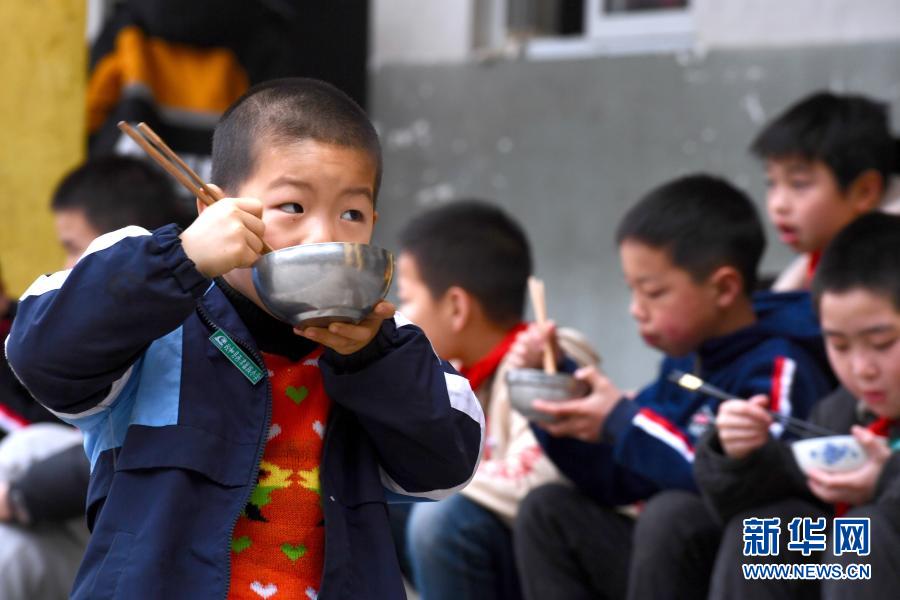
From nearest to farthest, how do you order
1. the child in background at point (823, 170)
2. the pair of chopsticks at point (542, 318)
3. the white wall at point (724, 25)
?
the pair of chopsticks at point (542, 318) → the child in background at point (823, 170) → the white wall at point (724, 25)

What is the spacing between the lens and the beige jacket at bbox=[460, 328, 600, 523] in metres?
3.45

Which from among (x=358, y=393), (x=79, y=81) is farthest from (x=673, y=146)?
(x=358, y=393)

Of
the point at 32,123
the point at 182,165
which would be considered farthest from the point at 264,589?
the point at 32,123

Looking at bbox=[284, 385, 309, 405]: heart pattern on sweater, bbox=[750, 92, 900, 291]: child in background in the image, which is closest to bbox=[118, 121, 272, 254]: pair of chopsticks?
bbox=[284, 385, 309, 405]: heart pattern on sweater

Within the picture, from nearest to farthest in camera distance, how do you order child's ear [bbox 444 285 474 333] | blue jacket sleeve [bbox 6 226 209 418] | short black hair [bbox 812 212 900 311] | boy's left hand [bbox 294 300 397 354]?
blue jacket sleeve [bbox 6 226 209 418] < boy's left hand [bbox 294 300 397 354] < short black hair [bbox 812 212 900 311] < child's ear [bbox 444 285 474 333]

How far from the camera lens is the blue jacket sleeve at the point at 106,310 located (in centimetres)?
183

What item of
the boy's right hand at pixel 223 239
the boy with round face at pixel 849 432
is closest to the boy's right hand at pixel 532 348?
the boy with round face at pixel 849 432

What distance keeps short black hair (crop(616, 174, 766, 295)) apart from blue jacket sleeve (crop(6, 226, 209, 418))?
6.20 feet

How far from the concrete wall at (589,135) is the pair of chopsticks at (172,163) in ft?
9.49

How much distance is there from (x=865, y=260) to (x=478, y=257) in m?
1.21

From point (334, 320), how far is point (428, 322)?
2028mm

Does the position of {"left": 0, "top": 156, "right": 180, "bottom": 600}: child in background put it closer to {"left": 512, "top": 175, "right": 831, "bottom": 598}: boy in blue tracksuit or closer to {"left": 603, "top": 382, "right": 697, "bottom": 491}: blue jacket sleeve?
{"left": 512, "top": 175, "right": 831, "bottom": 598}: boy in blue tracksuit

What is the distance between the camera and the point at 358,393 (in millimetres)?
1998

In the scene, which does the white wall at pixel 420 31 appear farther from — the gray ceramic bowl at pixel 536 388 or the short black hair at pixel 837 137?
the gray ceramic bowl at pixel 536 388
